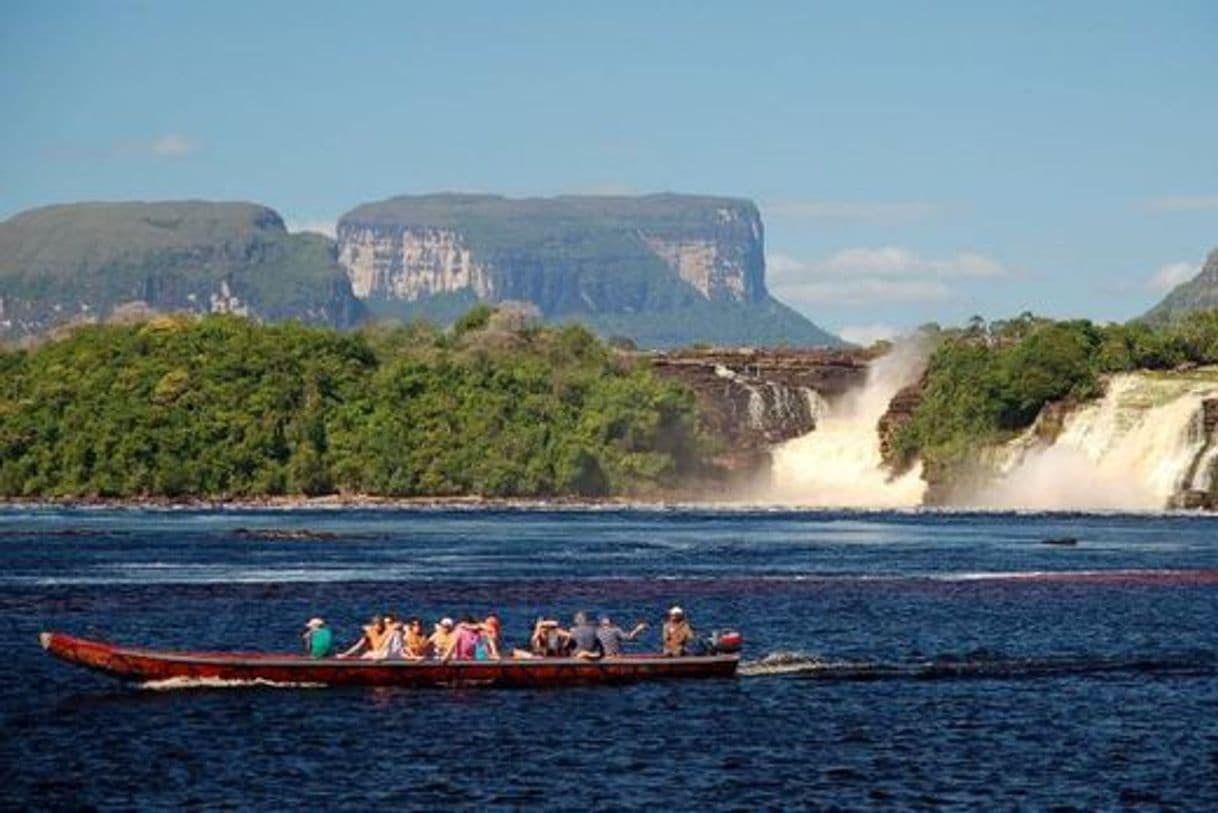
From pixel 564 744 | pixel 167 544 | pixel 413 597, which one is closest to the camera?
pixel 564 744

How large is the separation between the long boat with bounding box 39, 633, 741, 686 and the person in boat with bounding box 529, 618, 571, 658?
25.1 inches

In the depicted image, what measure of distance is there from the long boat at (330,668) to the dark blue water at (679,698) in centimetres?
54

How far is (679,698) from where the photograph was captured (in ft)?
226

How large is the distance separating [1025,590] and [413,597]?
25.3 metres

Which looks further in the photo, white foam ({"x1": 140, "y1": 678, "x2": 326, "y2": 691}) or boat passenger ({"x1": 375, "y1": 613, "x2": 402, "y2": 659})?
boat passenger ({"x1": 375, "y1": 613, "x2": 402, "y2": 659})

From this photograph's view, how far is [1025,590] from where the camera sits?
108 m

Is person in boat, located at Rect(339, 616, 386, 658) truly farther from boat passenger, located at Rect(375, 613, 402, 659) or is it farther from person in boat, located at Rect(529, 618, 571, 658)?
person in boat, located at Rect(529, 618, 571, 658)

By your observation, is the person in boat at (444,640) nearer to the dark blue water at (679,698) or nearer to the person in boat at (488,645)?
the person in boat at (488,645)

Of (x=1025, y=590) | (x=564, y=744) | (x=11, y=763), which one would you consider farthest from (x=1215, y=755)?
(x=1025, y=590)

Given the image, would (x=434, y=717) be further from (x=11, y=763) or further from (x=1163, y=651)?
(x=1163, y=651)

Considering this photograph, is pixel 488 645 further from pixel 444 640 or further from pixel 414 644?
pixel 414 644

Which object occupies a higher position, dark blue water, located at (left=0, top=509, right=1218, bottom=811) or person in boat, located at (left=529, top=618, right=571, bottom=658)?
person in boat, located at (left=529, top=618, right=571, bottom=658)

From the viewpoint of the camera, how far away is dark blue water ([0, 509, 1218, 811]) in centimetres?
5412

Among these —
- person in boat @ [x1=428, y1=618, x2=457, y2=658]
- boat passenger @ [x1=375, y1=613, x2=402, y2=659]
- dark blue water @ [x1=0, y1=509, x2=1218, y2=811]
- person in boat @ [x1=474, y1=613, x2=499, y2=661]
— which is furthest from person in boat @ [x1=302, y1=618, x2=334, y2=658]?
person in boat @ [x1=474, y1=613, x2=499, y2=661]
